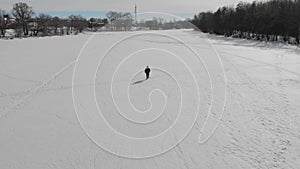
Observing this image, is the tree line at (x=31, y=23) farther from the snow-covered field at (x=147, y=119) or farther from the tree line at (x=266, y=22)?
the snow-covered field at (x=147, y=119)

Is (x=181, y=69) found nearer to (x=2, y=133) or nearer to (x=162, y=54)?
(x=162, y=54)

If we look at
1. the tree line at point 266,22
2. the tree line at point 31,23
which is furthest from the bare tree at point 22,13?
the tree line at point 266,22

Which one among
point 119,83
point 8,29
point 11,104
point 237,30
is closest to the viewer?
point 11,104

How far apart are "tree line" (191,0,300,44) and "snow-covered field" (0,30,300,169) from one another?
30222mm

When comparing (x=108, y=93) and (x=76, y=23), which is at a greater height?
(x=76, y=23)

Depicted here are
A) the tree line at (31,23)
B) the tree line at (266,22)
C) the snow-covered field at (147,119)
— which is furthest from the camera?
the tree line at (31,23)

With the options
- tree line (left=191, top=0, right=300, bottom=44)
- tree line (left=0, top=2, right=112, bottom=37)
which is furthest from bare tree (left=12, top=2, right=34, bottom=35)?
tree line (left=191, top=0, right=300, bottom=44)

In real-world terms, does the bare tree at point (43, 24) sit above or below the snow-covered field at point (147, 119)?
above

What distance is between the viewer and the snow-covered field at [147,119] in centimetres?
641

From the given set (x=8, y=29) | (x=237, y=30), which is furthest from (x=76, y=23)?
(x=237, y=30)

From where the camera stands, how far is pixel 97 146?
23.0ft

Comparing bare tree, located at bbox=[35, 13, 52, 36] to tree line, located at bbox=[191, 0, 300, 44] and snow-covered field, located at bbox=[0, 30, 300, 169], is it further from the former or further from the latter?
snow-covered field, located at bbox=[0, 30, 300, 169]

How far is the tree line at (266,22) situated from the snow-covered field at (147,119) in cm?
3022

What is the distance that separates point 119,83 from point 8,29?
74.7 metres
